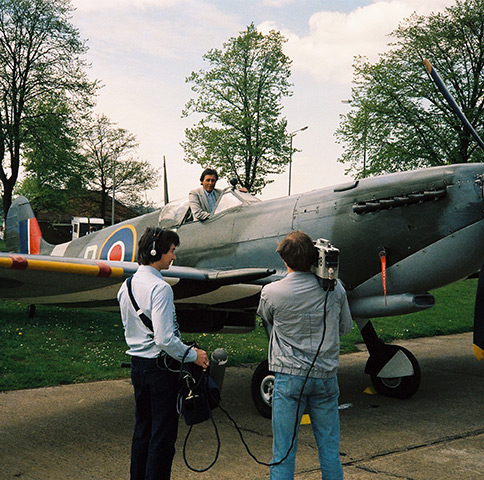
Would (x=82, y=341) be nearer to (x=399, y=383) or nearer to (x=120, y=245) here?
(x=120, y=245)

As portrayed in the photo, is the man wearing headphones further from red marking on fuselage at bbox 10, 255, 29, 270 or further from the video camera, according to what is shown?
red marking on fuselage at bbox 10, 255, 29, 270

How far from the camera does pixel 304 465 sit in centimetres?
389

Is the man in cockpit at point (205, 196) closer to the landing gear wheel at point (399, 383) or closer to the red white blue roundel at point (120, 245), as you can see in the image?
the red white blue roundel at point (120, 245)

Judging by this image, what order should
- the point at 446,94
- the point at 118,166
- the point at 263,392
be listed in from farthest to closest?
the point at 118,166 → the point at 446,94 → the point at 263,392

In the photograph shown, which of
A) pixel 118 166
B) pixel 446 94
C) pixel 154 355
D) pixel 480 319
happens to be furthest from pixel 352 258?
pixel 118 166

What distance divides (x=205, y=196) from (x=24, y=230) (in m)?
5.40

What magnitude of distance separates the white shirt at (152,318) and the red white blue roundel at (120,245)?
14.2ft

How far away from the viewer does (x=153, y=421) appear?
3031 millimetres

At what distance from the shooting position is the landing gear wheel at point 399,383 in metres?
5.80

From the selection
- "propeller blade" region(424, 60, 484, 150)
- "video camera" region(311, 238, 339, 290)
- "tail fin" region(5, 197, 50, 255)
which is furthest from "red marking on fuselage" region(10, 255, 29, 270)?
"tail fin" region(5, 197, 50, 255)

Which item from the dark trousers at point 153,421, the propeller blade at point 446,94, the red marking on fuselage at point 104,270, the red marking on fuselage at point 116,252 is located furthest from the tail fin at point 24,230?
the dark trousers at point 153,421

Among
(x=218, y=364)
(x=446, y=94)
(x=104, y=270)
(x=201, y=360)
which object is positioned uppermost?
(x=446, y=94)

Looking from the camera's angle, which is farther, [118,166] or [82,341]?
[118,166]

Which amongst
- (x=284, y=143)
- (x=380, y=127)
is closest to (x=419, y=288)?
(x=380, y=127)
